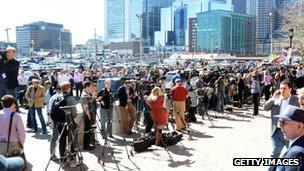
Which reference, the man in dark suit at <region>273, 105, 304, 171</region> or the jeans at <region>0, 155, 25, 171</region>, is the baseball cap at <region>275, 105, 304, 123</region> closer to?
the man in dark suit at <region>273, 105, 304, 171</region>

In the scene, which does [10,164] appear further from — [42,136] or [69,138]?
[42,136]

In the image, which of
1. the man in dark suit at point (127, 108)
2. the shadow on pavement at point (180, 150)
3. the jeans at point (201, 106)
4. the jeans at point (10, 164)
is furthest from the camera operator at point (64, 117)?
the jeans at point (201, 106)

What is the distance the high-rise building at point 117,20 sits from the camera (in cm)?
16388

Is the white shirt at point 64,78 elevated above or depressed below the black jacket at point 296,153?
below

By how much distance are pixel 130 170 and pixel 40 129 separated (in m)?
6.31

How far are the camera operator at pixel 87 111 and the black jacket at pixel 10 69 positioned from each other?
1872mm

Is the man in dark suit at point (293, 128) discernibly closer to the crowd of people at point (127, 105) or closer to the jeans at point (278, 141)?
the crowd of people at point (127, 105)

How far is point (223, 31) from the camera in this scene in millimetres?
177250

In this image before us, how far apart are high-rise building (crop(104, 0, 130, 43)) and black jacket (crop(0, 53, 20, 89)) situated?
146139mm

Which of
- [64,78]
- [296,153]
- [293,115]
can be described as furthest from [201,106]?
[296,153]

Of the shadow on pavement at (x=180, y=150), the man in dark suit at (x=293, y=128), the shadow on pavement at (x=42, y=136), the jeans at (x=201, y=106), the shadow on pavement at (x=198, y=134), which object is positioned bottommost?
the shadow on pavement at (x=198, y=134)

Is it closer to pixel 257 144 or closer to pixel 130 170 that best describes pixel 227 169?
pixel 130 170

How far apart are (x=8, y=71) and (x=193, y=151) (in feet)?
17.7

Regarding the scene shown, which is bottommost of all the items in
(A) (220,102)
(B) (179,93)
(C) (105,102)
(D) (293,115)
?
(A) (220,102)
